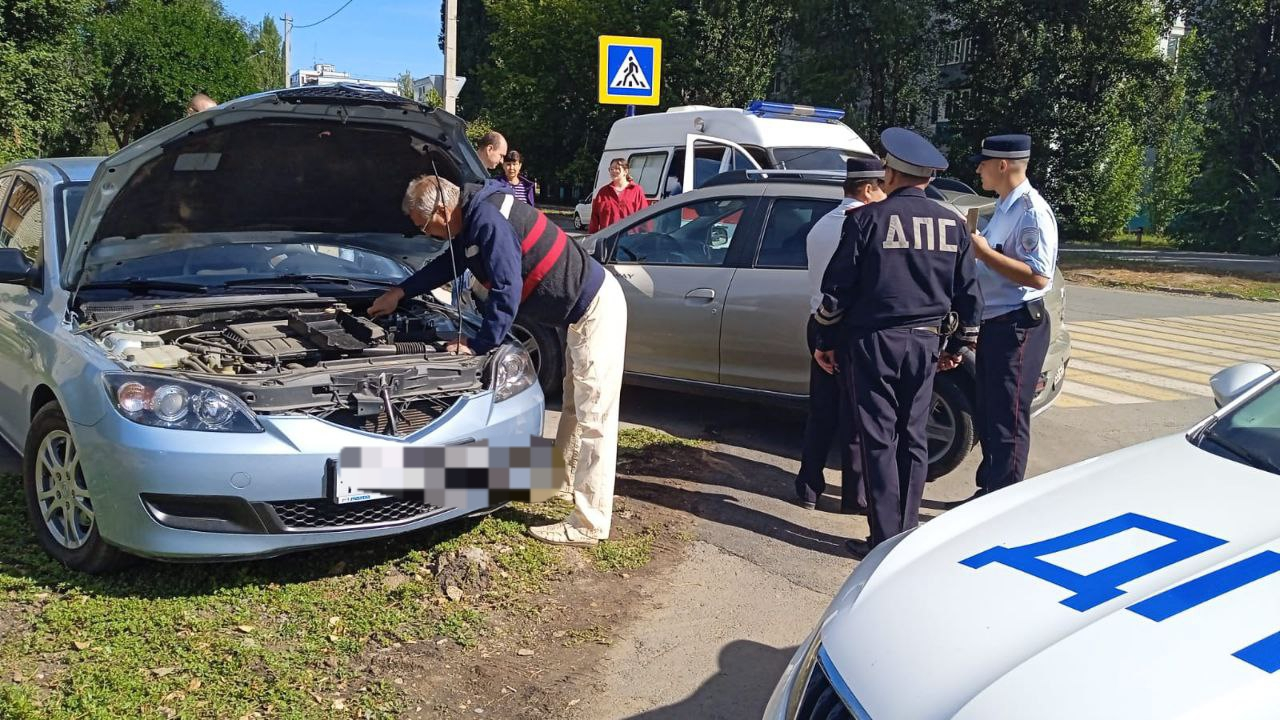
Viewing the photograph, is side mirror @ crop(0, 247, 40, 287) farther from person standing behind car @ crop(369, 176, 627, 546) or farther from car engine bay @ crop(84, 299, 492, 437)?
person standing behind car @ crop(369, 176, 627, 546)

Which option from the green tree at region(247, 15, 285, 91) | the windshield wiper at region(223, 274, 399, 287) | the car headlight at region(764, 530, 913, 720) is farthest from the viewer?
the green tree at region(247, 15, 285, 91)

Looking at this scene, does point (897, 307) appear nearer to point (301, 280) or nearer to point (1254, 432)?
point (1254, 432)

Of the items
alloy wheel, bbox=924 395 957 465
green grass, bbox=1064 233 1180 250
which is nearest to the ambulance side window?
alloy wheel, bbox=924 395 957 465

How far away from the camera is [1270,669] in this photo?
1.74m

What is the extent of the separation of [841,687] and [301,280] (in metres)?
3.82

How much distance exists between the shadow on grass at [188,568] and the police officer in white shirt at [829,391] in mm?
1870

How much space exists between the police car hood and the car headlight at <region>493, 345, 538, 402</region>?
82.0 inches

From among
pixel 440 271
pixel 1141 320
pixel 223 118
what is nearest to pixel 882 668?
pixel 440 271

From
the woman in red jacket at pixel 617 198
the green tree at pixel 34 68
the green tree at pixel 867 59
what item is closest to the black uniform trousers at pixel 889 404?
the woman in red jacket at pixel 617 198

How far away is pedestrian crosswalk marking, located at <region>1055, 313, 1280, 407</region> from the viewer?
820 centimetres

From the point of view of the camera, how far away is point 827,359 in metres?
4.71

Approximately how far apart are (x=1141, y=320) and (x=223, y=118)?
11.9 meters

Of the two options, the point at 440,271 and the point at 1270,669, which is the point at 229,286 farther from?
the point at 1270,669

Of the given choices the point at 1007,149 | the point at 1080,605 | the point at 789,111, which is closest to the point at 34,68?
the point at 789,111
